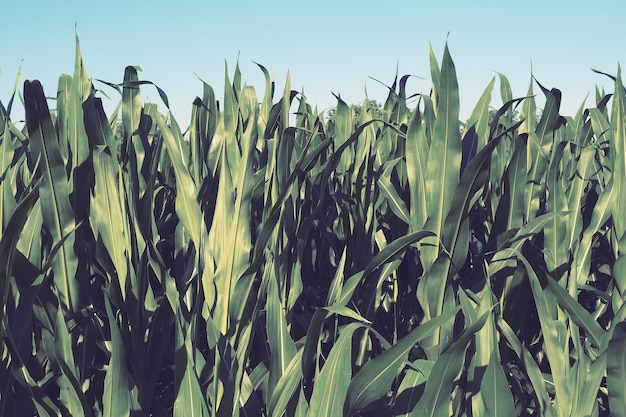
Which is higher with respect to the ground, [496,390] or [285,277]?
[285,277]

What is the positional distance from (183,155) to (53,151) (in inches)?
14.6

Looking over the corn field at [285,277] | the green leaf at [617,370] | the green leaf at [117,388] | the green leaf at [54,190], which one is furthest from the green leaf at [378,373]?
the green leaf at [54,190]

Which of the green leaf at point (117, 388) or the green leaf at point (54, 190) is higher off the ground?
the green leaf at point (54, 190)

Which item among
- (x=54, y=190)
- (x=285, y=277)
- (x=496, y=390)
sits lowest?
(x=496, y=390)

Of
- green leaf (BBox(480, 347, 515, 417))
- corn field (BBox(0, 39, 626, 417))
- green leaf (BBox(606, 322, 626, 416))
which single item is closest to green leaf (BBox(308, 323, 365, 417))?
corn field (BBox(0, 39, 626, 417))

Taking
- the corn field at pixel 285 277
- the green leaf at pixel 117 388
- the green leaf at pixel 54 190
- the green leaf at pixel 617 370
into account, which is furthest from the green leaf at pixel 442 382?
the green leaf at pixel 54 190

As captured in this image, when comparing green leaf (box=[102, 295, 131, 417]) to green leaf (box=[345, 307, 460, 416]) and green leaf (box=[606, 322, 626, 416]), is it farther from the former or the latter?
green leaf (box=[606, 322, 626, 416])

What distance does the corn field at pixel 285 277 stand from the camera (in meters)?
0.83

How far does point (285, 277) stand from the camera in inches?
41.9

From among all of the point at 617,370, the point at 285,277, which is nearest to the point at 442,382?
the point at 617,370

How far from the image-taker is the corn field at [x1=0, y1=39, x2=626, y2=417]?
83 cm

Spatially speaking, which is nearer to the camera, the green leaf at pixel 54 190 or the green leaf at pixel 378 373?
the green leaf at pixel 378 373

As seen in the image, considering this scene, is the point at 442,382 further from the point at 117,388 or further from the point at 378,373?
the point at 117,388

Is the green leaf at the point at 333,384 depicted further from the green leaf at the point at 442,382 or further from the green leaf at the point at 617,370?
the green leaf at the point at 617,370
